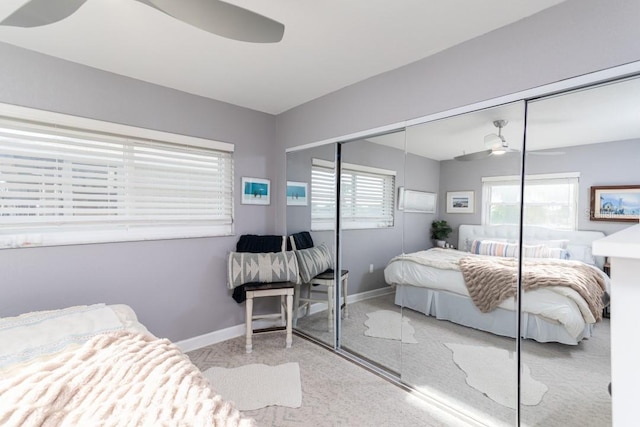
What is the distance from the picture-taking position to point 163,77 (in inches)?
100

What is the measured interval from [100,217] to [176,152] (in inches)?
33.5

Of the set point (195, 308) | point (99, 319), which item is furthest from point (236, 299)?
point (99, 319)

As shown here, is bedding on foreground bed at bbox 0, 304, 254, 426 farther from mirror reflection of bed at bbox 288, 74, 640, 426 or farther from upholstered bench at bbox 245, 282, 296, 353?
mirror reflection of bed at bbox 288, 74, 640, 426

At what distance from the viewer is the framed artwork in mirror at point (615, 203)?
56.8 inches

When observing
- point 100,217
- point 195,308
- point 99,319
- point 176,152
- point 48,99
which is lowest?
point 195,308

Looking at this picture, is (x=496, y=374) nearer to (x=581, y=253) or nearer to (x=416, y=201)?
(x=581, y=253)

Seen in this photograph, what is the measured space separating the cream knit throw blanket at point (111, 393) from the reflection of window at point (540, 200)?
1.79m

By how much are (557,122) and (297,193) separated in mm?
2258

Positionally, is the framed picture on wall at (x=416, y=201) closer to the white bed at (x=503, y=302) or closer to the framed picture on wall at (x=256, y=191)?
the white bed at (x=503, y=302)

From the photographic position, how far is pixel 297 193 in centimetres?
326

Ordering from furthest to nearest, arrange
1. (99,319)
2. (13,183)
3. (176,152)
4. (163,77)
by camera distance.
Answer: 1. (176,152)
2. (163,77)
3. (13,183)
4. (99,319)

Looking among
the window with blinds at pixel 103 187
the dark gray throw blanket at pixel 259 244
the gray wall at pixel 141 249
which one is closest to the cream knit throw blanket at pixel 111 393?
the gray wall at pixel 141 249

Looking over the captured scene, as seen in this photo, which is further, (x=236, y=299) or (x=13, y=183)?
(x=236, y=299)

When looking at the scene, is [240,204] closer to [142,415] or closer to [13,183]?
[13,183]
